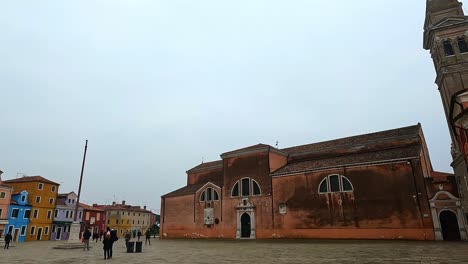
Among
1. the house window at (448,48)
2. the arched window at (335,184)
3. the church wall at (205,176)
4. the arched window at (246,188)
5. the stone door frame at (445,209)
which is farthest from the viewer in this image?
the church wall at (205,176)

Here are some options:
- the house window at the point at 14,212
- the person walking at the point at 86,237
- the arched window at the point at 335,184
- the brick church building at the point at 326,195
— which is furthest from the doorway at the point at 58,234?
the arched window at the point at 335,184

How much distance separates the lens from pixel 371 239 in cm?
2575

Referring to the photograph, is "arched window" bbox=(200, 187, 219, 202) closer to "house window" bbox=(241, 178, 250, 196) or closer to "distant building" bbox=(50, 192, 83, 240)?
"house window" bbox=(241, 178, 250, 196)

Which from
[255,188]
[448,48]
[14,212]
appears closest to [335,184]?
[255,188]

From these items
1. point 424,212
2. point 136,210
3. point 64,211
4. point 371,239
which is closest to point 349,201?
point 371,239

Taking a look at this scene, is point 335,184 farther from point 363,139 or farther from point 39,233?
point 39,233

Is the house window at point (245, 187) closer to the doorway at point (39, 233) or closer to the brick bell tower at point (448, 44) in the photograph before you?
the brick bell tower at point (448, 44)

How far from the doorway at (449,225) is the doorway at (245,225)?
59.5 ft

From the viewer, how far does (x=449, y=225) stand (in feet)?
78.2

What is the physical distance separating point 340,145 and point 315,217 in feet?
29.9

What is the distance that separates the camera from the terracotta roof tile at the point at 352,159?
2688 centimetres

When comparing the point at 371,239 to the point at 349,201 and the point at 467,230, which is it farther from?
the point at 467,230

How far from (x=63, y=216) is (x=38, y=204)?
5.77 meters

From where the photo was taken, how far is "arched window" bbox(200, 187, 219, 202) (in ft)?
126
